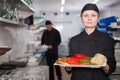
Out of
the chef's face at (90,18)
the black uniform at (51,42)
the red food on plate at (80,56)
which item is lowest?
the black uniform at (51,42)

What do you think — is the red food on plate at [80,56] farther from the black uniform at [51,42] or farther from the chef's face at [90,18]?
the black uniform at [51,42]

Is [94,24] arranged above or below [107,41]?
above

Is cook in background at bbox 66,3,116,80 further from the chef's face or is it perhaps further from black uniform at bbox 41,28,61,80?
black uniform at bbox 41,28,61,80

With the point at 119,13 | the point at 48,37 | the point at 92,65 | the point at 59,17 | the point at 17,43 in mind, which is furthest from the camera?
the point at 59,17

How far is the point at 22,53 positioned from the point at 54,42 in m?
2.20

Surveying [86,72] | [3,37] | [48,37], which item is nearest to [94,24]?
[86,72]

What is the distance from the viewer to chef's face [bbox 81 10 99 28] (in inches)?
88.0

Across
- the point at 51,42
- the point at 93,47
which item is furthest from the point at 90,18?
the point at 51,42

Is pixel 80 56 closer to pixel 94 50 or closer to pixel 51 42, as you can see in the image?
pixel 94 50

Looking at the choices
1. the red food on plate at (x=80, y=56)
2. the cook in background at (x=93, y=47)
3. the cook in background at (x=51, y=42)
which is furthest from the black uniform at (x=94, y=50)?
the cook in background at (x=51, y=42)

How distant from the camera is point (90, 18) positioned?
2.23 meters

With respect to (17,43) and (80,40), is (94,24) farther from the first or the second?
(17,43)

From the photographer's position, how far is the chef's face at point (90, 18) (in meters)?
2.23

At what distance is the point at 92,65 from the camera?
2.12 m
